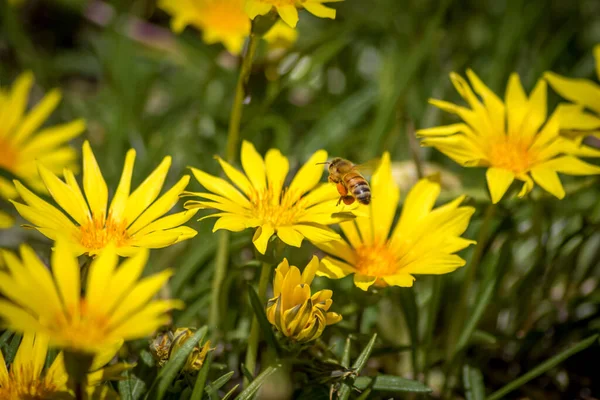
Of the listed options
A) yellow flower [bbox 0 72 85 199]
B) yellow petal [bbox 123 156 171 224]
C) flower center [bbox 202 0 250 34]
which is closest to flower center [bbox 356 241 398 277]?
yellow petal [bbox 123 156 171 224]

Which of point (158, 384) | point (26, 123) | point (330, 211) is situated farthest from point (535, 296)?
point (26, 123)

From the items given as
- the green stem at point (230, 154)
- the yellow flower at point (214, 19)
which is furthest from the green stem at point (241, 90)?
the yellow flower at point (214, 19)

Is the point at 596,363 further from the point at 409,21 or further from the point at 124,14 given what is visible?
the point at 124,14

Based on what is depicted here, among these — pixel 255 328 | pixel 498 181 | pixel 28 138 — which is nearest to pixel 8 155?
pixel 28 138

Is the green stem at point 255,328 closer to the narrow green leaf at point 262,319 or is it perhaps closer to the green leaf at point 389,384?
the narrow green leaf at point 262,319

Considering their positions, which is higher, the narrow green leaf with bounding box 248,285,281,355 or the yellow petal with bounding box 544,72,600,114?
the yellow petal with bounding box 544,72,600,114

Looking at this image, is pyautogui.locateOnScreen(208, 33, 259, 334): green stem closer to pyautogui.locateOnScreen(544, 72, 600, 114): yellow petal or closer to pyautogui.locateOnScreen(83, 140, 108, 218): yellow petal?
pyautogui.locateOnScreen(83, 140, 108, 218): yellow petal
